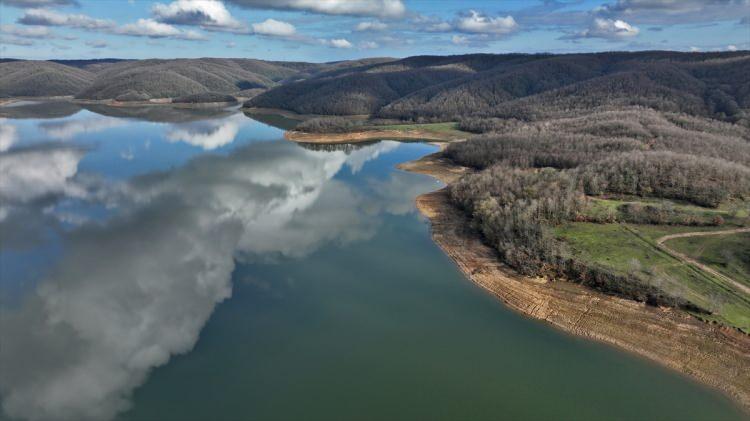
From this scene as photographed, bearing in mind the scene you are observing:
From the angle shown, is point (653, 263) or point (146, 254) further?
point (146, 254)

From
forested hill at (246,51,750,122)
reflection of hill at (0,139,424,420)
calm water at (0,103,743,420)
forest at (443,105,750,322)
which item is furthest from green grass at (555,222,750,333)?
forested hill at (246,51,750,122)

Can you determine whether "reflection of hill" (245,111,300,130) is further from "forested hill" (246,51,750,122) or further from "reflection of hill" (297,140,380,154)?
"reflection of hill" (297,140,380,154)

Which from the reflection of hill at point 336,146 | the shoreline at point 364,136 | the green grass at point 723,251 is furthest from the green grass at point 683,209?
the shoreline at point 364,136

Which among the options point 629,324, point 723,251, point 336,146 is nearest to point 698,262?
point 723,251

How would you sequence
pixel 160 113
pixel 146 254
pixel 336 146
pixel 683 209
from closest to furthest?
pixel 146 254, pixel 683 209, pixel 336 146, pixel 160 113

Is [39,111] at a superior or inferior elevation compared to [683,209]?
superior

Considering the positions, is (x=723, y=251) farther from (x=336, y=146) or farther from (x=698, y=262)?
(x=336, y=146)

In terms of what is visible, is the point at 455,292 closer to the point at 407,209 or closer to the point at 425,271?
the point at 425,271
